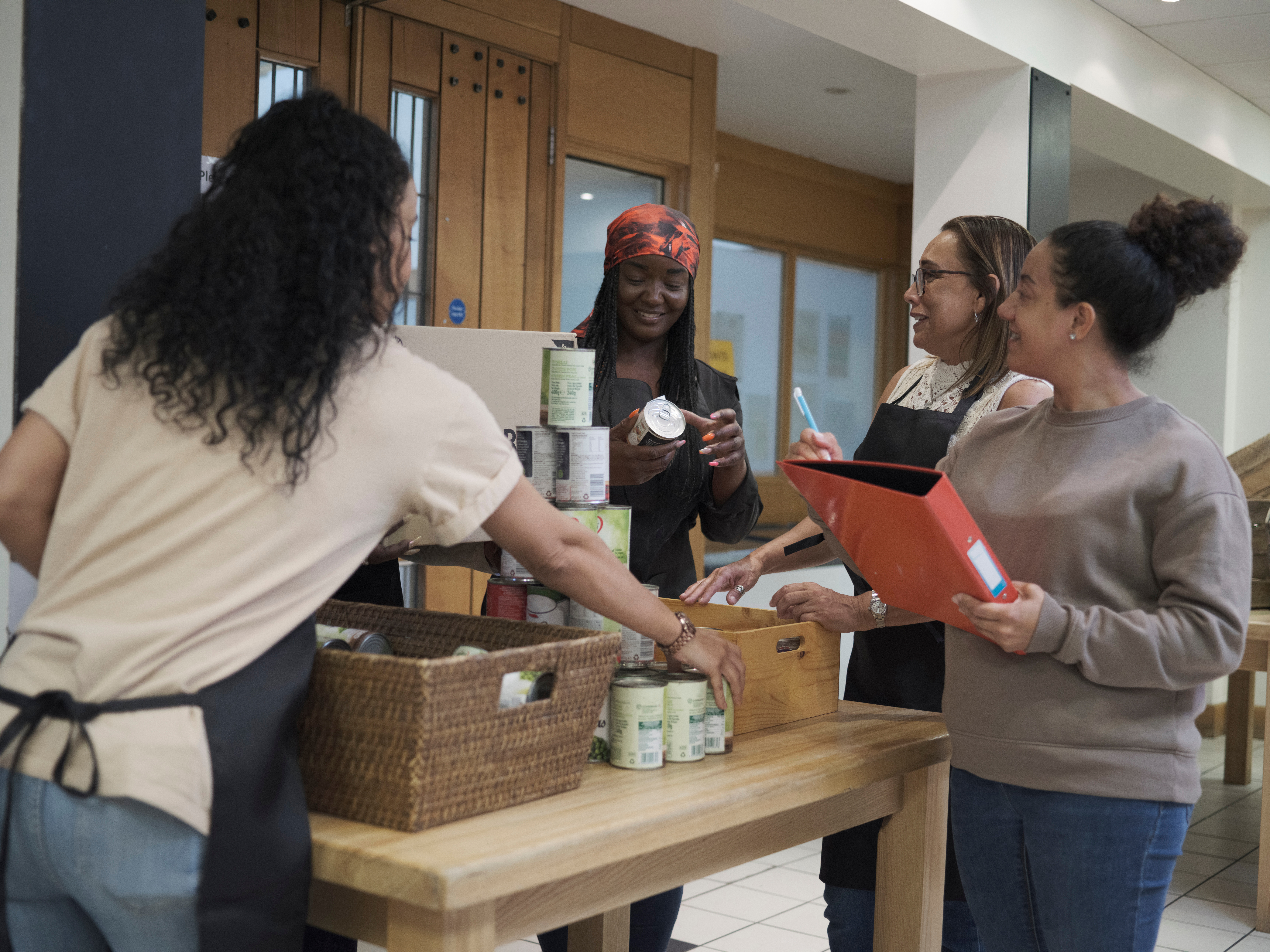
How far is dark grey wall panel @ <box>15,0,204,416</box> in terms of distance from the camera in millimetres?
1685

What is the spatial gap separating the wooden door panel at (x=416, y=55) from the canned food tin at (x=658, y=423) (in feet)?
8.86

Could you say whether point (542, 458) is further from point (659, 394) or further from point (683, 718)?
point (659, 394)

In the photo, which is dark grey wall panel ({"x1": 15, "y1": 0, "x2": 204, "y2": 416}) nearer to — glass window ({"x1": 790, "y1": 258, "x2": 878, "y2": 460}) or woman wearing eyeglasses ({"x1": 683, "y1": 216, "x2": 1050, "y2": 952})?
woman wearing eyeglasses ({"x1": 683, "y1": 216, "x2": 1050, "y2": 952})

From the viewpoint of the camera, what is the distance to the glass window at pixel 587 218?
500 cm

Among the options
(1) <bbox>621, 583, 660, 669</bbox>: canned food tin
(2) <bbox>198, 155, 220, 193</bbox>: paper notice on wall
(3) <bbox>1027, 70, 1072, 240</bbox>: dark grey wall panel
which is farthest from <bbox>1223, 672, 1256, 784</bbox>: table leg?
(2) <bbox>198, 155, 220, 193</bbox>: paper notice on wall

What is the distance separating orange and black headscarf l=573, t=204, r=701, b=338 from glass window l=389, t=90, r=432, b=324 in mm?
1991

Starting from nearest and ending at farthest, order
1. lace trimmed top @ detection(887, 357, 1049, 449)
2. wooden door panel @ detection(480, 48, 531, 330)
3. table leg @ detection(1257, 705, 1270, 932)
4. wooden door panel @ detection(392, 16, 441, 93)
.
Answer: lace trimmed top @ detection(887, 357, 1049, 449) → table leg @ detection(1257, 705, 1270, 932) → wooden door panel @ detection(392, 16, 441, 93) → wooden door panel @ detection(480, 48, 531, 330)

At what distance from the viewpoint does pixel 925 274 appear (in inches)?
83.9

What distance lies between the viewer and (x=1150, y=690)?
1.49 metres

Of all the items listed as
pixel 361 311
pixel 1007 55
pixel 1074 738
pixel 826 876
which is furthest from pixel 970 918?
pixel 1007 55

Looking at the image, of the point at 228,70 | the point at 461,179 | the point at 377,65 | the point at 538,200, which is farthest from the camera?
the point at 538,200

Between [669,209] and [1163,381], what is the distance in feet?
18.3

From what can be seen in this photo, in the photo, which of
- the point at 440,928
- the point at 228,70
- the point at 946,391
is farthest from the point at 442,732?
the point at 228,70

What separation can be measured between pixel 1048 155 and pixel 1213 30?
46.4 inches
